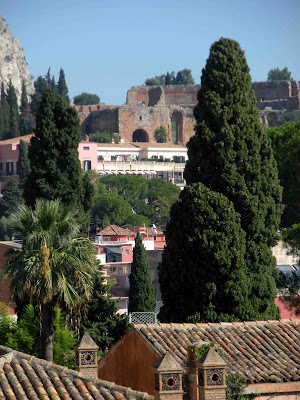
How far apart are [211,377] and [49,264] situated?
25.3ft

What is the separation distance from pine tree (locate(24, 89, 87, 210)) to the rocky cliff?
106347 mm

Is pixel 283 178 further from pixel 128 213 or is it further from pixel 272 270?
pixel 128 213

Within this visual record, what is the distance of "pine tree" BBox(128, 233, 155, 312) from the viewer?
119 feet

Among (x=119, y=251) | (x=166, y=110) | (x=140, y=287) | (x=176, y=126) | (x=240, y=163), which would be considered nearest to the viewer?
(x=240, y=163)

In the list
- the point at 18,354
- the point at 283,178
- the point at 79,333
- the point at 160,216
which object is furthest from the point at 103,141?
the point at 18,354

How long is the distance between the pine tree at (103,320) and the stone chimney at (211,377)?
36.2ft

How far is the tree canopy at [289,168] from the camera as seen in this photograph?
31.3 meters

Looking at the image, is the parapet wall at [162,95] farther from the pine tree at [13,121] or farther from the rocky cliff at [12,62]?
the pine tree at [13,121]

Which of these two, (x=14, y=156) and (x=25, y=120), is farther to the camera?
(x=25, y=120)

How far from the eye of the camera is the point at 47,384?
13.7 m

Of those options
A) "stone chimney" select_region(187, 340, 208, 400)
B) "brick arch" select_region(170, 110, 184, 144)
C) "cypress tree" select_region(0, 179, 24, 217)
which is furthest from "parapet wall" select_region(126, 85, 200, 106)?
"stone chimney" select_region(187, 340, 208, 400)

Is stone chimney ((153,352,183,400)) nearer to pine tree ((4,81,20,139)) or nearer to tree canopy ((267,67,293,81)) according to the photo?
pine tree ((4,81,20,139))

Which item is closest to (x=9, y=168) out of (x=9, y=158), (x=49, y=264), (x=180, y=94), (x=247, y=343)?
(x=9, y=158)

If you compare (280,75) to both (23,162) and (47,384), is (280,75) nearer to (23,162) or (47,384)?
(23,162)
